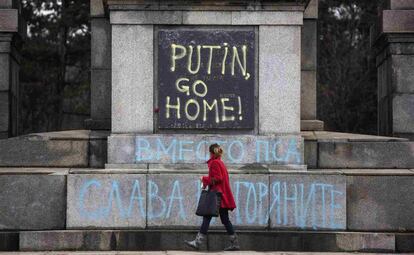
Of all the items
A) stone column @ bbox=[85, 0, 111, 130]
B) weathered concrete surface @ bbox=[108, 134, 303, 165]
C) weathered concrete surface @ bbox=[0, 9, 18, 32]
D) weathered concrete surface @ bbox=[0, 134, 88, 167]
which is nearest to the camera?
weathered concrete surface @ bbox=[108, 134, 303, 165]

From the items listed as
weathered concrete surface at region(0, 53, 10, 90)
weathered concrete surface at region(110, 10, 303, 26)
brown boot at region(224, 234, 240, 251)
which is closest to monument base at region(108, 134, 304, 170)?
brown boot at region(224, 234, 240, 251)

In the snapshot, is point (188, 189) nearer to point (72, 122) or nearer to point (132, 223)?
point (132, 223)

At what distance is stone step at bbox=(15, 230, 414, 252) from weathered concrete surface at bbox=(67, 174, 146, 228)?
0.27 m

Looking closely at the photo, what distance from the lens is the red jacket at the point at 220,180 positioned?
13.8m

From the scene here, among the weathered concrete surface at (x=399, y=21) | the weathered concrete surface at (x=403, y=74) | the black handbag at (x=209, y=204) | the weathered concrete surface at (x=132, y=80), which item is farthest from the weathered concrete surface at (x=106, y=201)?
the weathered concrete surface at (x=399, y=21)

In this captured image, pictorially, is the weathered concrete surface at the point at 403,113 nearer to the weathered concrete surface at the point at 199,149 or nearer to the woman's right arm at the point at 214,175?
the weathered concrete surface at the point at 199,149

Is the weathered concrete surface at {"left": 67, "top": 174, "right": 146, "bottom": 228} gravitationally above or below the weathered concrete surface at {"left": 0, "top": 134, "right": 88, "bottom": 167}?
below

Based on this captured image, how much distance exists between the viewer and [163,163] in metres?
15.1

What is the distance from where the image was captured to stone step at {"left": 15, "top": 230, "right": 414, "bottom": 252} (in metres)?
14.3

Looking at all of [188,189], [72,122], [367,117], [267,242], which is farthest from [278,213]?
[72,122]

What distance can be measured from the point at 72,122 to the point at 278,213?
27.5 meters

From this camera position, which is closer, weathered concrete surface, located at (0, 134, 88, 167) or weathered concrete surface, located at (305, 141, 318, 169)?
weathered concrete surface, located at (0, 134, 88, 167)

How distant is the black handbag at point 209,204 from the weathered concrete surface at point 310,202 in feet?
4.31

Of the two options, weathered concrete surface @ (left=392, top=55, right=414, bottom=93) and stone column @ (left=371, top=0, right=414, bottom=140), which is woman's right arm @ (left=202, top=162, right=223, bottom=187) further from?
weathered concrete surface @ (left=392, top=55, right=414, bottom=93)
